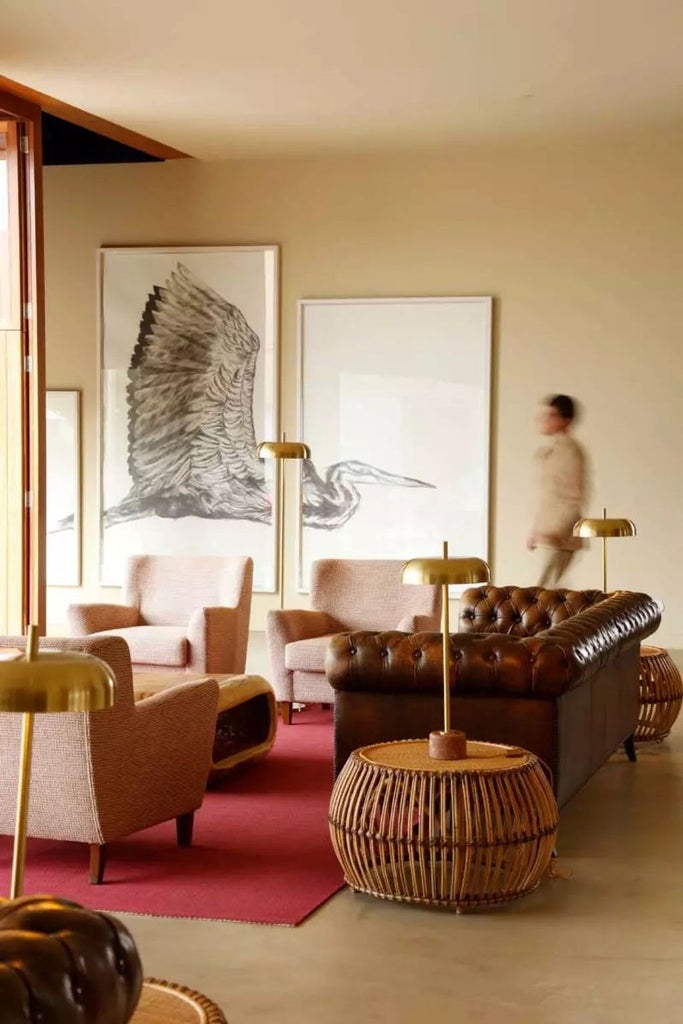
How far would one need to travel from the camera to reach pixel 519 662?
5422 mm

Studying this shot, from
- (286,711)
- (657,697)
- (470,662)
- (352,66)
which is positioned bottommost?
(286,711)

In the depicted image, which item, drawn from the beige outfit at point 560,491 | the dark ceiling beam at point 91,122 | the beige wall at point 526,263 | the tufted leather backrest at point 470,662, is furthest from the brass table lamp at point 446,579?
the beige wall at point 526,263

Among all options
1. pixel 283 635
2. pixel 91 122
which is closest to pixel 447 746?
pixel 283 635

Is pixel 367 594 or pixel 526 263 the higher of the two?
pixel 526 263

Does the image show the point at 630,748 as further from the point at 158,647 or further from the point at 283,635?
the point at 158,647

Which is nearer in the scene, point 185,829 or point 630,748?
point 185,829

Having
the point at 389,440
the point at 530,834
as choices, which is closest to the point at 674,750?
the point at 530,834

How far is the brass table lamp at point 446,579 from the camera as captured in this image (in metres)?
4.83

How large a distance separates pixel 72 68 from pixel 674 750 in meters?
5.54

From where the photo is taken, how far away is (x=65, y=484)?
40.9ft

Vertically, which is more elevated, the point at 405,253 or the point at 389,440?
the point at 405,253

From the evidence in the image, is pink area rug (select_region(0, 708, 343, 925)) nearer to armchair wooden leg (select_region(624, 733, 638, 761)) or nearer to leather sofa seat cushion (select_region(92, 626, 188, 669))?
armchair wooden leg (select_region(624, 733, 638, 761))

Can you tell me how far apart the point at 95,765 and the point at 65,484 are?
25.2 feet

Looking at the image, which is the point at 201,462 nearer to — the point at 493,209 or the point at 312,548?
the point at 312,548
